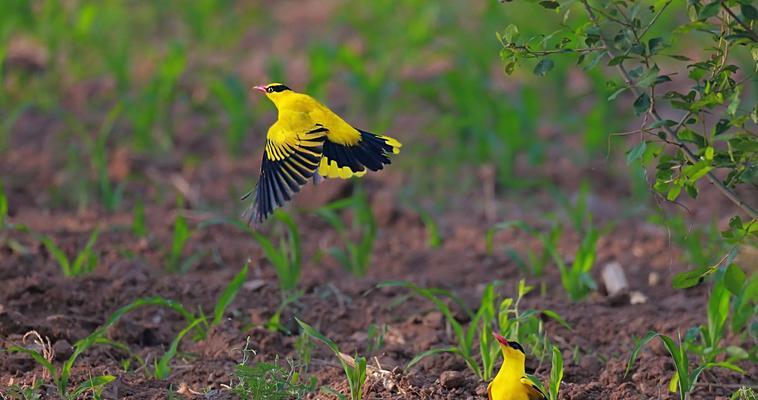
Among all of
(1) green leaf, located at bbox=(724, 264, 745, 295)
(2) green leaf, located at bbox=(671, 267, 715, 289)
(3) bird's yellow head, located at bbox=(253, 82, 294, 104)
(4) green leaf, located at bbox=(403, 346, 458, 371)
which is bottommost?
(4) green leaf, located at bbox=(403, 346, 458, 371)

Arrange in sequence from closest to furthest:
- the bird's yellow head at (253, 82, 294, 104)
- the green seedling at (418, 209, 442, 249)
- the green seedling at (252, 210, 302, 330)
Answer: the bird's yellow head at (253, 82, 294, 104), the green seedling at (252, 210, 302, 330), the green seedling at (418, 209, 442, 249)

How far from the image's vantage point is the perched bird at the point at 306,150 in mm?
3100

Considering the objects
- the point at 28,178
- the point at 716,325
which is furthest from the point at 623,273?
the point at 28,178

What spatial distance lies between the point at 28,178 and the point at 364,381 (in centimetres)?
339

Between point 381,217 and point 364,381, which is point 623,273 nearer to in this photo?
point 381,217

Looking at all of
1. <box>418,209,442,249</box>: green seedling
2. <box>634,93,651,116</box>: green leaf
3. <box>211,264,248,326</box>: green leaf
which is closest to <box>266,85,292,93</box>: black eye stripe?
<box>211,264,248,326</box>: green leaf

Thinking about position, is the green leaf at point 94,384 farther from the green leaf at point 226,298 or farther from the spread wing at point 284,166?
the green leaf at point 226,298

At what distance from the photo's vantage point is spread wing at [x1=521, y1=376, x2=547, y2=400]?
2990mm

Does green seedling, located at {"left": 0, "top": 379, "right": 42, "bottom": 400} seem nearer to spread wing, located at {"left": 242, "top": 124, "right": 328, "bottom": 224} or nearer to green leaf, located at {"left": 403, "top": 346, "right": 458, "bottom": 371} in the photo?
spread wing, located at {"left": 242, "top": 124, "right": 328, "bottom": 224}

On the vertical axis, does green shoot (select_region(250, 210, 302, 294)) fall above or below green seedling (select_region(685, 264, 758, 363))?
above

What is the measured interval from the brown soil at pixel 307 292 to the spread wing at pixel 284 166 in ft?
2.06

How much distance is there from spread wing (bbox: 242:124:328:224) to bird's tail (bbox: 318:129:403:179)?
0.04 meters

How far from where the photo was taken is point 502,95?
7.10m

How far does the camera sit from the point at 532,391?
9.81ft
